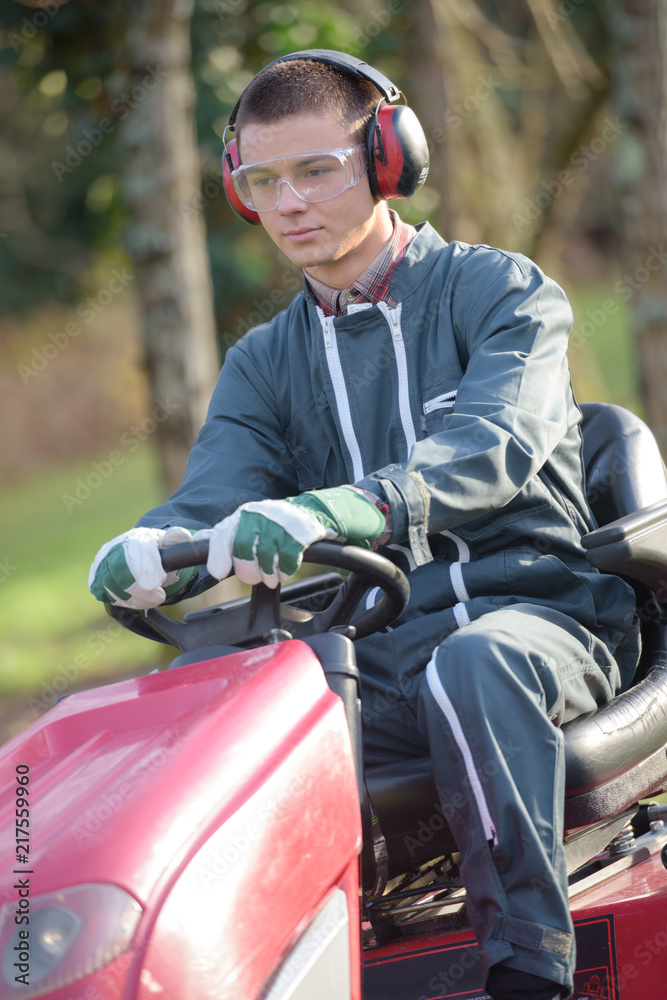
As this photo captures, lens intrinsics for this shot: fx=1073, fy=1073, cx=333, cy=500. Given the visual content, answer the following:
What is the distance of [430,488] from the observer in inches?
64.7

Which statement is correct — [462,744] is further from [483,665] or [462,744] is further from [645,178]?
[645,178]

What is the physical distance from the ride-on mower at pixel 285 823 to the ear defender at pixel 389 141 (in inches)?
25.7

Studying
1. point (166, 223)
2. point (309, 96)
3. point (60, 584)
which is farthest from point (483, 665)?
point (60, 584)

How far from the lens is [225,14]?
5980 millimetres

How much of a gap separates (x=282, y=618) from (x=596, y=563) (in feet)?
1.78

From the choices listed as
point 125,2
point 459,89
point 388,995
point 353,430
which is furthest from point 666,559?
point 459,89

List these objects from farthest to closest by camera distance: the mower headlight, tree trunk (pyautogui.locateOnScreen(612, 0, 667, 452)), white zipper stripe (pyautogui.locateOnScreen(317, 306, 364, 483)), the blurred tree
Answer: the blurred tree
tree trunk (pyautogui.locateOnScreen(612, 0, 667, 452))
white zipper stripe (pyautogui.locateOnScreen(317, 306, 364, 483))
the mower headlight

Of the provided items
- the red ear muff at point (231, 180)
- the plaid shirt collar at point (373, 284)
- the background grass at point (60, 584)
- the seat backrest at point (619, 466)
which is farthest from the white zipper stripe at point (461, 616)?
the background grass at point (60, 584)

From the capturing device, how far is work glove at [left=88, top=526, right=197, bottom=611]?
1.57 metres

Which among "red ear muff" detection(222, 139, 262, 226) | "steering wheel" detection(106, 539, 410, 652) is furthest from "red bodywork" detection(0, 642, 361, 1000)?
"red ear muff" detection(222, 139, 262, 226)

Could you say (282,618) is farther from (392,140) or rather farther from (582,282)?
(582,282)

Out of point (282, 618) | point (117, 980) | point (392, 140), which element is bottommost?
point (117, 980)

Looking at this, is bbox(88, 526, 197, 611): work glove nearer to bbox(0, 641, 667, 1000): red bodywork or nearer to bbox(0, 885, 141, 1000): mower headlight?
bbox(0, 641, 667, 1000): red bodywork

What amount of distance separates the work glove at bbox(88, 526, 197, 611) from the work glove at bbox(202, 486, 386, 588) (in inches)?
4.0
